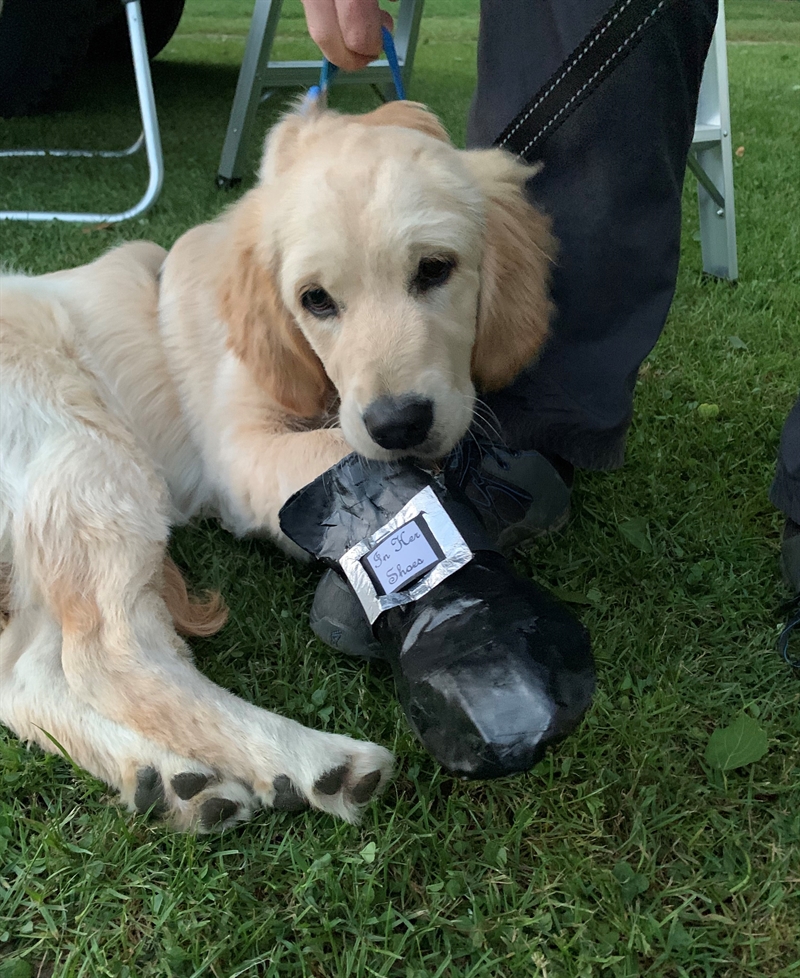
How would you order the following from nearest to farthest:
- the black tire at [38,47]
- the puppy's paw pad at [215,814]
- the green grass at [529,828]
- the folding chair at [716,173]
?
the green grass at [529,828], the puppy's paw pad at [215,814], the folding chair at [716,173], the black tire at [38,47]

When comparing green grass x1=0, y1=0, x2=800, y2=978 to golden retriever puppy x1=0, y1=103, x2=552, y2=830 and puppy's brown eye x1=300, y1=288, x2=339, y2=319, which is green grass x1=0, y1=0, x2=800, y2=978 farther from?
puppy's brown eye x1=300, y1=288, x2=339, y2=319

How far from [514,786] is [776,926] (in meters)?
0.45

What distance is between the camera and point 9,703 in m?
1.57

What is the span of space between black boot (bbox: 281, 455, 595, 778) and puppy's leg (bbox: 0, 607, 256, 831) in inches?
15.1

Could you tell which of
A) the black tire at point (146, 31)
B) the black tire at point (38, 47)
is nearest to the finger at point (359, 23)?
the black tire at point (38, 47)

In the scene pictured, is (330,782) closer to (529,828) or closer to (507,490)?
(529,828)

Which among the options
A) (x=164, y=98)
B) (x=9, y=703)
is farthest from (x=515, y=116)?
(x=164, y=98)

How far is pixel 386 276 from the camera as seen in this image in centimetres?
171

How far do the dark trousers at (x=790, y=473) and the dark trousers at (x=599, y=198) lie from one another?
386 mm

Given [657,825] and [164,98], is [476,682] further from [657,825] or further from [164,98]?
[164,98]

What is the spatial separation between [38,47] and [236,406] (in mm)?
6703

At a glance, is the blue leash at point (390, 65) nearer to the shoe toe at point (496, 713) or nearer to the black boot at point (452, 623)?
the black boot at point (452, 623)

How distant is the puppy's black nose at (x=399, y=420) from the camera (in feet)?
5.20

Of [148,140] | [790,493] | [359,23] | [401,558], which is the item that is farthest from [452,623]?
[148,140]
